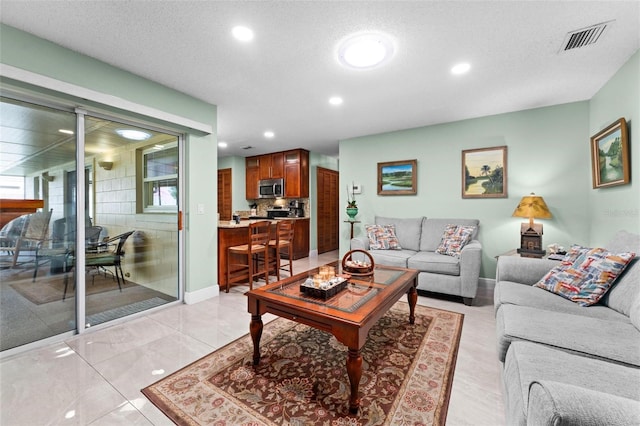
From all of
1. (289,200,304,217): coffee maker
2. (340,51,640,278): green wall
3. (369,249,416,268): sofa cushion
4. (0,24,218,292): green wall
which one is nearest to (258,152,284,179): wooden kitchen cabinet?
(289,200,304,217): coffee maker

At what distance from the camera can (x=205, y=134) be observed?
131 inches

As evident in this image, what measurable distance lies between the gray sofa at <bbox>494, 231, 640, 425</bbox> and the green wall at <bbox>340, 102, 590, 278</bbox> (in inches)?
64.6

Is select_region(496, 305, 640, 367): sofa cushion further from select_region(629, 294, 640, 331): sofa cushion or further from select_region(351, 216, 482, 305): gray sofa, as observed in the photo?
select_region(351, 216, 482, 305): gray sofa

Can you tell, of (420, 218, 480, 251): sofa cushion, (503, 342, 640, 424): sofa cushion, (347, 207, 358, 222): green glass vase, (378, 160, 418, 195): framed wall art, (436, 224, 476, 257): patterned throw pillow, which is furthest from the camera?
(347, 207, 358, 222): green glass vase

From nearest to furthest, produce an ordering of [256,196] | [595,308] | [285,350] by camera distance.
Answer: [595,308] < [285,350] < [256,196]

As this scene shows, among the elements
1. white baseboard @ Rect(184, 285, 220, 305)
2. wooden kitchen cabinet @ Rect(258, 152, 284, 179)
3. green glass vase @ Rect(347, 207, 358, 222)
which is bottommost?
white baseboard @ Rect(184, 285, 220, 305)

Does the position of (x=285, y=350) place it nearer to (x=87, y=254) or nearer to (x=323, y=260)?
(x=87, y=254)

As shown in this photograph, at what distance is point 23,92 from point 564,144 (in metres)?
5.54

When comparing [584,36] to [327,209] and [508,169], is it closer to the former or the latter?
[508,169]

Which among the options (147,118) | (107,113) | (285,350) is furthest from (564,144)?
(107,113)

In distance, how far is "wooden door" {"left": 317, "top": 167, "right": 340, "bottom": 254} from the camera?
6.59m

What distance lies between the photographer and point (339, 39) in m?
2.08

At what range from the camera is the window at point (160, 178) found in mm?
3076

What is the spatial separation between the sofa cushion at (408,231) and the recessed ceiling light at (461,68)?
2.18 meters
